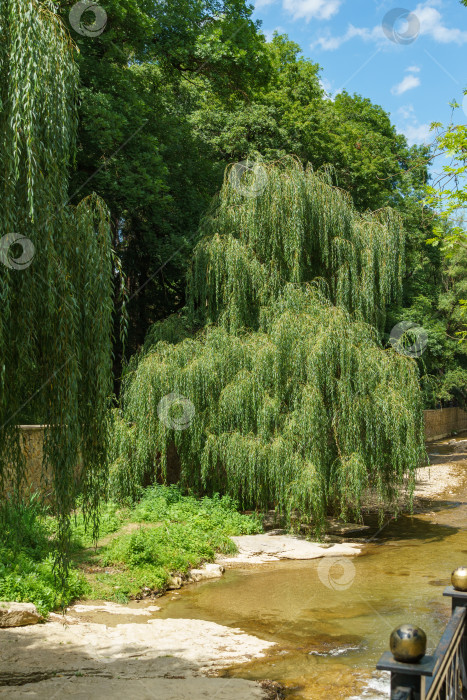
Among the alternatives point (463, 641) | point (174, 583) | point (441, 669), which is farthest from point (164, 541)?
point (441, 669)

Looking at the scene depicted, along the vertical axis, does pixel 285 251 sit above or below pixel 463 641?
above

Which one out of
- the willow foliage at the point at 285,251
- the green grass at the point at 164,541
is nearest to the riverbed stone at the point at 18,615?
the green grass at the point at 164,541

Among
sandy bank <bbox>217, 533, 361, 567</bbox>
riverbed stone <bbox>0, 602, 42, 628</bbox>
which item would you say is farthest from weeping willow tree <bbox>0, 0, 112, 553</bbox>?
sandy bank <bbox>217, 533, 361, 567</bbox>

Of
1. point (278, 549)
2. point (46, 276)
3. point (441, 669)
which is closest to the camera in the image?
point (441, 669)

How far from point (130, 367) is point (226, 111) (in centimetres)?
1082

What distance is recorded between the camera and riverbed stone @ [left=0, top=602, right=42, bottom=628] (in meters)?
7.85

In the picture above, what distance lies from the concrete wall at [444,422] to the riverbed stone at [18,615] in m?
29.3

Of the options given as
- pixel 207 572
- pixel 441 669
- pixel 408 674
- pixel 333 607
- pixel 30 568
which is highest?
pixel 408 674

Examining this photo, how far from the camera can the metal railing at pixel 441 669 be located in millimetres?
2619

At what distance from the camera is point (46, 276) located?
5.60 meters

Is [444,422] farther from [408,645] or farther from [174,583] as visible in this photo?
[408,645]

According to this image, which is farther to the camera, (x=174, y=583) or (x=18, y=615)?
(x=174, y=583)

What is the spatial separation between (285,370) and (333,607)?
520 centimetres

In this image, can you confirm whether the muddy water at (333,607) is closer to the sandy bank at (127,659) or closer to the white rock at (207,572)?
the white rock at (207,572)
